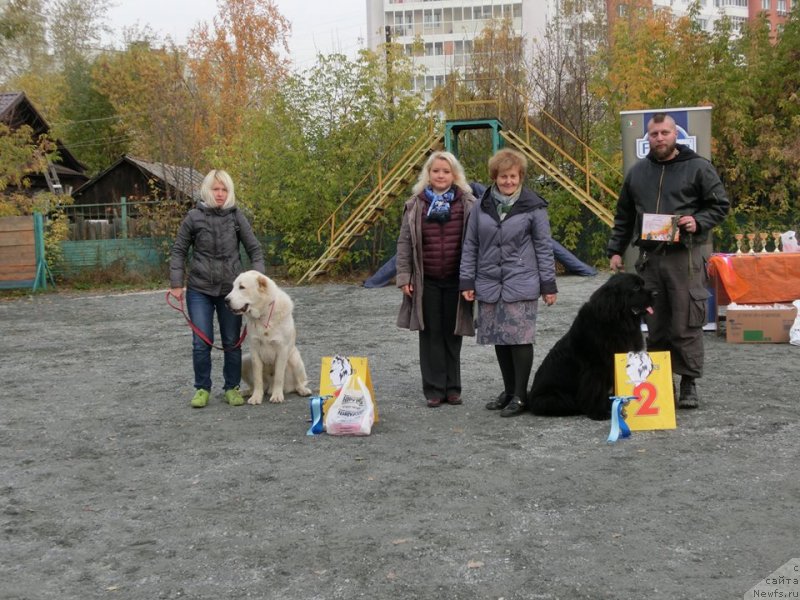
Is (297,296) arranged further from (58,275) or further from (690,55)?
(690,55)

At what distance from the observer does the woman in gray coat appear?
6.27 metres

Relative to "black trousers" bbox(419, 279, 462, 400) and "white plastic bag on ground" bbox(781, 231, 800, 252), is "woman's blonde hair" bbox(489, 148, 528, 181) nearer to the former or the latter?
"black trousers" bbox(419, 279, 462, 400)

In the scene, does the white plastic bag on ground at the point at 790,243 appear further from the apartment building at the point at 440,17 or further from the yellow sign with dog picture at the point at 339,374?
the apartment building at the point at 440,17

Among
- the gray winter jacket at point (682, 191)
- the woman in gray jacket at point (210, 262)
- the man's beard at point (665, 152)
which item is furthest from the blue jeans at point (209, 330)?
the man's beard at point (665, 152)

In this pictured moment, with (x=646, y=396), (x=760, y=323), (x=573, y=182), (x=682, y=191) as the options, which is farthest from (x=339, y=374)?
(x=573, y=182)

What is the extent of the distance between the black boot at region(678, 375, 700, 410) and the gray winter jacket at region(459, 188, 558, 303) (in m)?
1.16

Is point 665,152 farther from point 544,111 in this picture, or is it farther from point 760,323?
point 544,111

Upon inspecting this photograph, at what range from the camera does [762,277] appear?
902 cm

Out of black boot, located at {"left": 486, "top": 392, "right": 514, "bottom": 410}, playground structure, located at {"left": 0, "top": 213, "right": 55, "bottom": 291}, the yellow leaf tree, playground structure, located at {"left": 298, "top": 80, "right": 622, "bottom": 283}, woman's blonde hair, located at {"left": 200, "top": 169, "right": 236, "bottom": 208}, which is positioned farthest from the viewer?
the yellow leaf tree

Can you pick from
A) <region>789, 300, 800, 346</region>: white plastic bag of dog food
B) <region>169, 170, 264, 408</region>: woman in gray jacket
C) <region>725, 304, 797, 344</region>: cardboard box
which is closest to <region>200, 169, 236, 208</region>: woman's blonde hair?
<region>169, 170, 264, 408</region>: woman in gray jacket

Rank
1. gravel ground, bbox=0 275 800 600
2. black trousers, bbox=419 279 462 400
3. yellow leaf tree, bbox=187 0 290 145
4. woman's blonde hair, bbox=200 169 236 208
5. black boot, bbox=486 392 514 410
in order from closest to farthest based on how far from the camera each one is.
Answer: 1. gravel ground, bbox=0 275 800 600
2. black boot, bbox=486 392 514 410
3. black trousers, bbox=419 279 462 400
4. woman's blonde hair, bbox=200 169 236 208
5. yellow leaf tree, bbox=187 0 290 145

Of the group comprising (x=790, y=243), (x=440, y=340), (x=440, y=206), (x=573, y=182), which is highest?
(x=573, y=182)

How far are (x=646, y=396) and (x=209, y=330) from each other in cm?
338

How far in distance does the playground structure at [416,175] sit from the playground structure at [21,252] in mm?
6163
